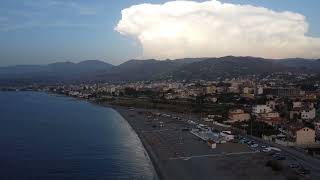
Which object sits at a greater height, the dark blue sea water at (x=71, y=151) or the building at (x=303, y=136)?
the building at (x=303, y=136)

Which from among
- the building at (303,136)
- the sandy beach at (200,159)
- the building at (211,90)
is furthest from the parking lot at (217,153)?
the building at (211,90)

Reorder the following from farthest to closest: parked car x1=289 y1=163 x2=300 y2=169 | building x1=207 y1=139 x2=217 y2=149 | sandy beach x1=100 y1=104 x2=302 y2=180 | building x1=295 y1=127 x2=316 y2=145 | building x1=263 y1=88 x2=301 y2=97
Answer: building x1=263 y1=88 x2=301 y2=97 < building x1=295 y1=127 x2=316 y2=145 < building x1=207 y1=139 x2=217 y2=149 < parked car x1=289 y1=163 x2=300 y2=169 < sandy beach x1=100 y1=104 x2=302 y2=180

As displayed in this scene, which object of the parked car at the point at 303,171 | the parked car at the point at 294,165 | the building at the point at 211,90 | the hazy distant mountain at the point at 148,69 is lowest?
the parked car at the point at 303,171

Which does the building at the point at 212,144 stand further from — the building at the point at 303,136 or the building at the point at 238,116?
the building at the point at 238,116

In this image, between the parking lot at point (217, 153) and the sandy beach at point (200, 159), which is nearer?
the sandy beach at point (200, 159)

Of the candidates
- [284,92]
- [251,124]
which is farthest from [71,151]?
[284,92]

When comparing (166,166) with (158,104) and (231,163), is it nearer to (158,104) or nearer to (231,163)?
(231,163)

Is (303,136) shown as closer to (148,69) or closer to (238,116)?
(238,116)

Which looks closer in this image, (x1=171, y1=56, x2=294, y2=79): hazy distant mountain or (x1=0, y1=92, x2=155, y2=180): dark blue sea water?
(x1=0, y1=92, x2=155, y2=180): dark blue sea water

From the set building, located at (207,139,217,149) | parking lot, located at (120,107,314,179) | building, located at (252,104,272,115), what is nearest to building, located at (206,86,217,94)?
building, located at (252,104,272,115)

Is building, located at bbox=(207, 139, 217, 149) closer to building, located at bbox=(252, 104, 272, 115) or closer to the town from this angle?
the town
